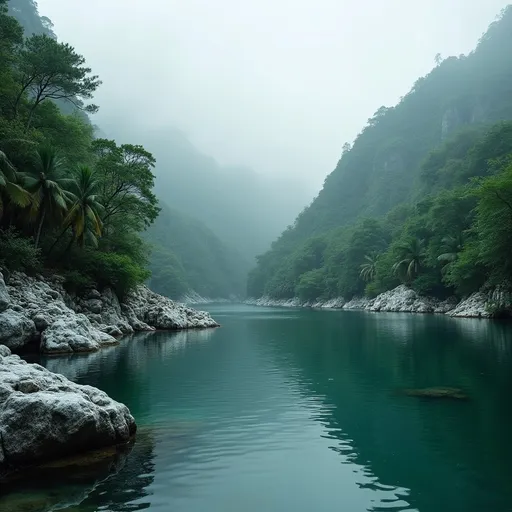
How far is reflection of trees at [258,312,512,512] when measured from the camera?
897 cm

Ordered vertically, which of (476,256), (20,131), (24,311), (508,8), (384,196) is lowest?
(24,311)

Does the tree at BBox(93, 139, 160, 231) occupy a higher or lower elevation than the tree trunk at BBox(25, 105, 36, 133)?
lower

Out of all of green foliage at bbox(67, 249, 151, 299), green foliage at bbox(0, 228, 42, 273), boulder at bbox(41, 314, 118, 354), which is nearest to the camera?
boulder at bbox(41, 314, 118, 354)

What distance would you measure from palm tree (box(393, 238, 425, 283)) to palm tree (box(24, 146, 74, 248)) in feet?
199

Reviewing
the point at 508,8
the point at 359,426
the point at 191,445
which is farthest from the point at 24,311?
the point at 508,8

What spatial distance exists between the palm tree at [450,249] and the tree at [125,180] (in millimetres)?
42252

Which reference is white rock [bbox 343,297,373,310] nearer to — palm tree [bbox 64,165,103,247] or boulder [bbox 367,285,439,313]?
boulder [bbox 367,285,439,313]

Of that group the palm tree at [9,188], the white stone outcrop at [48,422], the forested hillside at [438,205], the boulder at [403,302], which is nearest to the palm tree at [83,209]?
the palm tree at [9,188]

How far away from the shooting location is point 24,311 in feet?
90.3

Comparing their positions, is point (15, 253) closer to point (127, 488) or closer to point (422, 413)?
point (127, 488)

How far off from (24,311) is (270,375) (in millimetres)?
15819

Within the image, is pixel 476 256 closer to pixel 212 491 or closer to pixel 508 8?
pixel 212 491

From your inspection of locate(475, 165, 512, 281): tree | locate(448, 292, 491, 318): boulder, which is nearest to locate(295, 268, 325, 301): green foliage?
locate(448, 292, 491, 318): boulder

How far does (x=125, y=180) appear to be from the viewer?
151 feet
